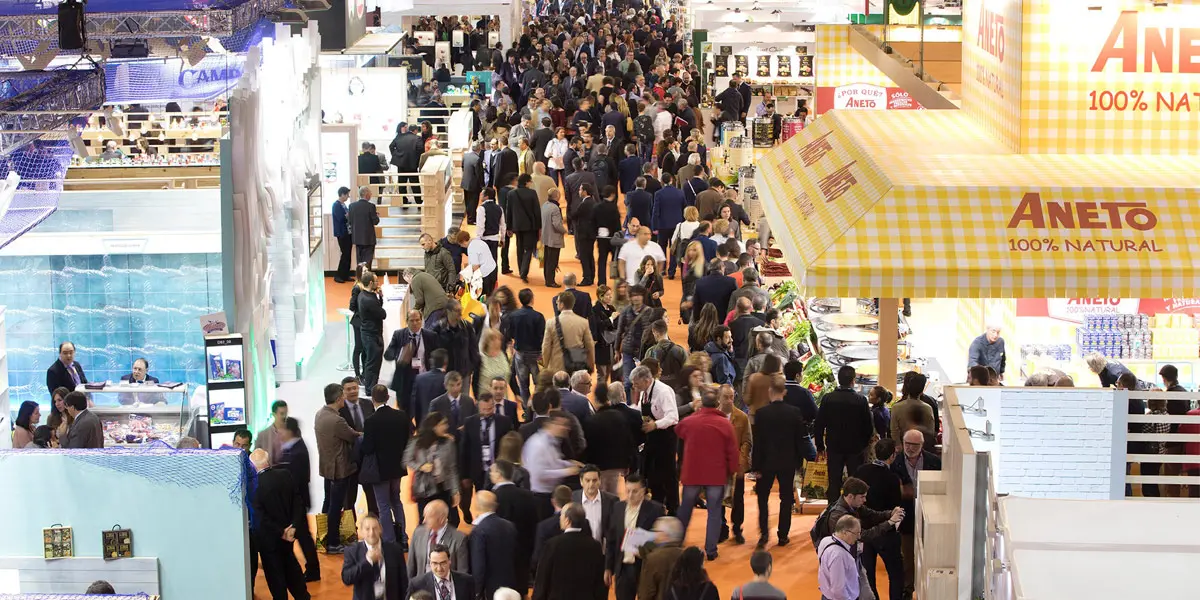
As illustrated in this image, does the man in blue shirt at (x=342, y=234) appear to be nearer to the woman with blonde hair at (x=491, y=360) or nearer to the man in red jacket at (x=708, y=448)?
the woman with blonde hair at (x=491, y=360)

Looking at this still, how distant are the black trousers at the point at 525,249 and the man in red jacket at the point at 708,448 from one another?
7873 mm

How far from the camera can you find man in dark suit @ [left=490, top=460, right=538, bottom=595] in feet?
27.6

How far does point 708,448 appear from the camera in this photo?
30.8 ft

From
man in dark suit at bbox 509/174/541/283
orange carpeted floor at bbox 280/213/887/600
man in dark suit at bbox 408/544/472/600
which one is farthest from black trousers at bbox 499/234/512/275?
man in dark suit at bbox 408/544/472/600

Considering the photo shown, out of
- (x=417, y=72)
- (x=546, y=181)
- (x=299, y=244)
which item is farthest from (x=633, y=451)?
(x=417, y=72)

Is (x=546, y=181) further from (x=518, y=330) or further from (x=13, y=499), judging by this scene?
(x=13, y=499)

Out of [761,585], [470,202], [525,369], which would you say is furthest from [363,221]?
[761,585]

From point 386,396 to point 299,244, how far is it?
433cm

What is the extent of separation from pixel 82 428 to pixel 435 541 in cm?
325

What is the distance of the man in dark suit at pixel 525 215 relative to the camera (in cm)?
1683

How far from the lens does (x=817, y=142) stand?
10.6 meters

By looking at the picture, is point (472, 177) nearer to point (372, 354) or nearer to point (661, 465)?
point (372, 354)

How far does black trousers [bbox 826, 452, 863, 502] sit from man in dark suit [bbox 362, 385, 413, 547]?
8.81ft

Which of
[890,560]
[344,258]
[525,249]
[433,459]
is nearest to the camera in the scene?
[890,560]
